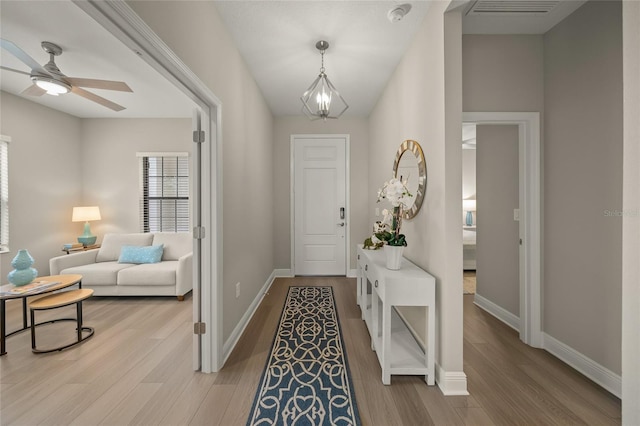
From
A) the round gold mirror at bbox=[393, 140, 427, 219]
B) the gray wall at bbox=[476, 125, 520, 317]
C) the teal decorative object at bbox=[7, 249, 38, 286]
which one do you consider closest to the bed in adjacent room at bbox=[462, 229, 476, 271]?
the gray wall at bbox=[476, 125, 520, 317]

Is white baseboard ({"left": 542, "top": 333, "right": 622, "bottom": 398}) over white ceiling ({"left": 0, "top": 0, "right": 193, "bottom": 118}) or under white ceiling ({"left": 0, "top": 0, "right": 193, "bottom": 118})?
under

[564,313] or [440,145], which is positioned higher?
[440,145]

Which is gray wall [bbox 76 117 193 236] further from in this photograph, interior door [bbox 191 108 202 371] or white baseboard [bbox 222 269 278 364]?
interior door [bbox 191 108 202 371]

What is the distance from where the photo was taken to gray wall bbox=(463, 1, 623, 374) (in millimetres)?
1736

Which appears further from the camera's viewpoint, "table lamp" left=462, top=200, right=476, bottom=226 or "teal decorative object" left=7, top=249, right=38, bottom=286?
"table lamp" left=462, top=200, right=476, bottom=226

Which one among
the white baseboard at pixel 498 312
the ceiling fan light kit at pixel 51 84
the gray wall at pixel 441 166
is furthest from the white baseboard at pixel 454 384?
the ceiling fan light kit at pixel 51 84

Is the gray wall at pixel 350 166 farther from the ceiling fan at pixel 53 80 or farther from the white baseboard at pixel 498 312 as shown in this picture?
the ceiling fan at pixel 53 80

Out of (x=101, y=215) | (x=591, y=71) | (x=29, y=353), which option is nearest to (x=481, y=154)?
(x=591, y=71)

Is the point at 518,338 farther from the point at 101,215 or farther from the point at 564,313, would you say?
the point at 101,215

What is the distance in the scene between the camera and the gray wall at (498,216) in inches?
105

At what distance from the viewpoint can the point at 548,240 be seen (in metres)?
2.20

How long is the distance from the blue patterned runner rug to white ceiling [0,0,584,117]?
9.03ft

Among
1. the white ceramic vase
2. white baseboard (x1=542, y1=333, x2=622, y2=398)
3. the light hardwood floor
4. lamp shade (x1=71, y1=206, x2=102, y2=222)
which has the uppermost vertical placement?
lamp shade (x1=71, y1=206, x2=102, y2=222)

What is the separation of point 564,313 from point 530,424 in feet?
3.54
